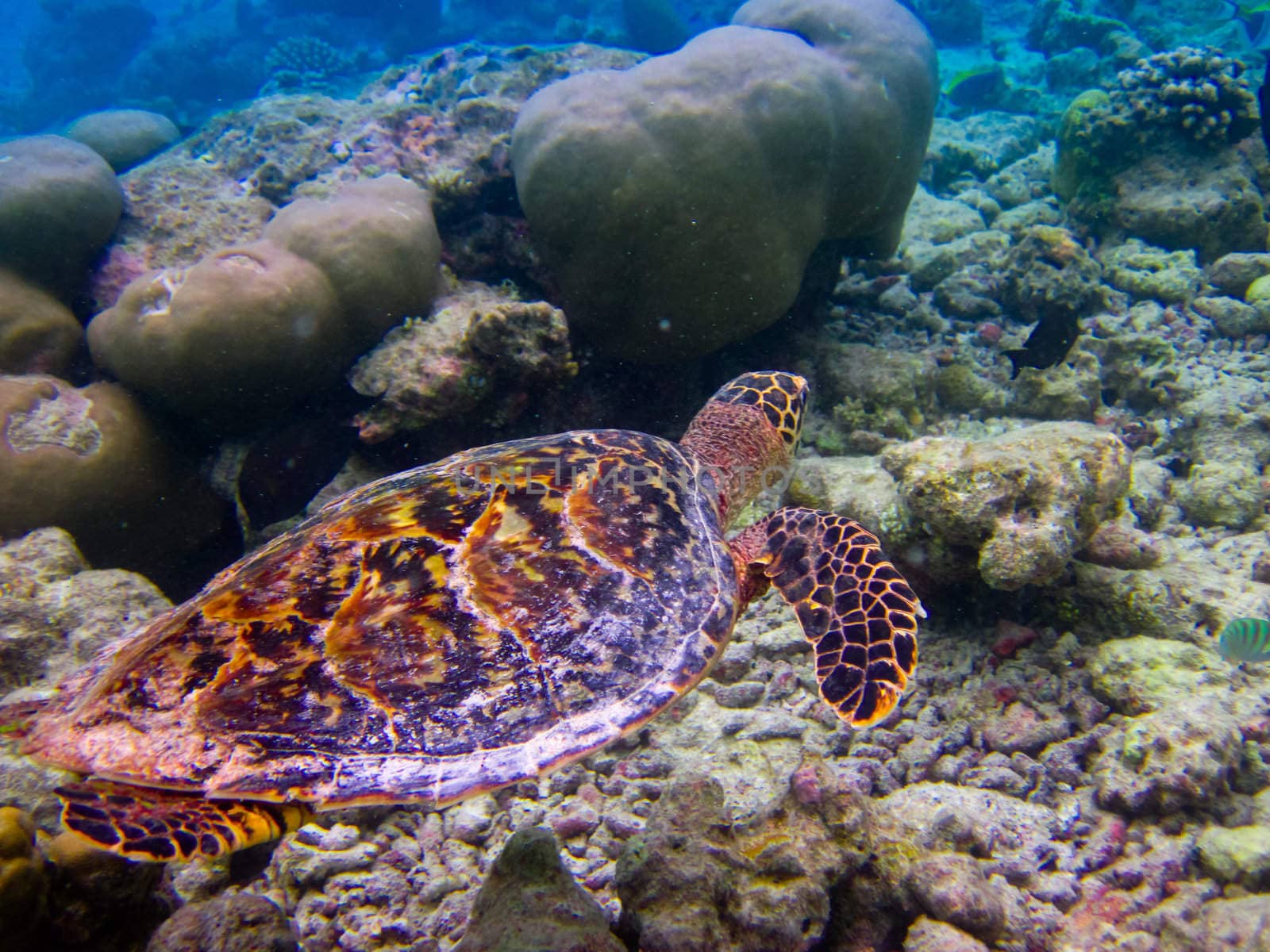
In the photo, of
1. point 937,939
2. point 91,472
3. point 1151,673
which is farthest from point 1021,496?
point 91,472

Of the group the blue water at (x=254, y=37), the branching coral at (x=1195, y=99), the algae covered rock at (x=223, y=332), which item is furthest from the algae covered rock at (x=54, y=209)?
the blue water at (x=254, y=37)

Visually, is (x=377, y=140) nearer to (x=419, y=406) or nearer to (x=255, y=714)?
(x=419, y=406)

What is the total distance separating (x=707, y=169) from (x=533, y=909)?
5128 millimetres

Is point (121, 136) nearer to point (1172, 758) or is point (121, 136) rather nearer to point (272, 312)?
point (272, 312)

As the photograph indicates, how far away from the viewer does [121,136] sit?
779 cm

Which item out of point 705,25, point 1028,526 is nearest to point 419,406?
point 1028,526

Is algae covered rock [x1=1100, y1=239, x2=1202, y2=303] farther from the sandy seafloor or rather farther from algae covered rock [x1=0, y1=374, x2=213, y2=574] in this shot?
algae covered rock [x1=0, y1=374, x2=213, y2=574]

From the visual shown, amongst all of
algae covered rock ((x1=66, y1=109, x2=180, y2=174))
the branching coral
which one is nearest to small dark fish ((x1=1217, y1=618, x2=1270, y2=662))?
the branching coral

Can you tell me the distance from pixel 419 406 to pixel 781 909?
3961 millimetres

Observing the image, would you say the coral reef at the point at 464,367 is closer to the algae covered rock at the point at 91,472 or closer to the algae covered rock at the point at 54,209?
the algae covered rock at the point at 91,472

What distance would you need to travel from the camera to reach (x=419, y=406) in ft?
15.0

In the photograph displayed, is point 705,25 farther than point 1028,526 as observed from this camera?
Yes

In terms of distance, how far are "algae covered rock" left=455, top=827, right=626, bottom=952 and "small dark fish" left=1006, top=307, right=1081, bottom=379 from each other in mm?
6464

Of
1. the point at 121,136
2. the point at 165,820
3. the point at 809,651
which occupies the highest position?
the point at 121,136
